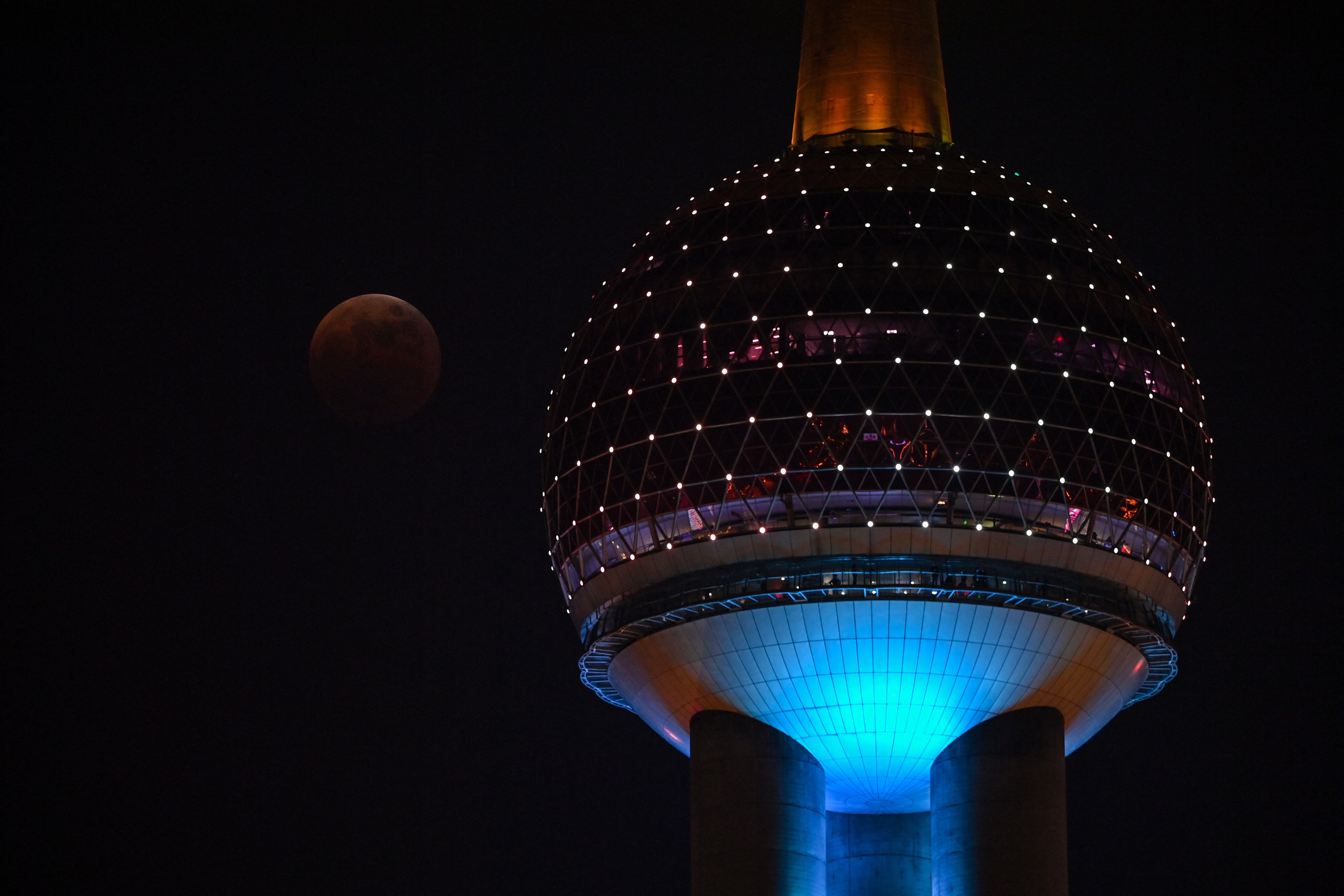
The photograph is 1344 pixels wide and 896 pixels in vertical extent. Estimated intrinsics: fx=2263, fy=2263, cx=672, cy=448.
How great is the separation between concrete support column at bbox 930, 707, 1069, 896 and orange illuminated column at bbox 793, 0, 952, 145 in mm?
18968

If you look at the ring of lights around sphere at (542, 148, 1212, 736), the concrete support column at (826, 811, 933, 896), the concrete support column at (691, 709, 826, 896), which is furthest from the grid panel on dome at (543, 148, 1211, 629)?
the concrete support column at (826, 811, 933, 896)

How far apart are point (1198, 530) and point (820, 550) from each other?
12.2 meters

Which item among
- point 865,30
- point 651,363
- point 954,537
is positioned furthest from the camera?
point 865,30

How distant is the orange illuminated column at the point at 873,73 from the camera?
228 ft

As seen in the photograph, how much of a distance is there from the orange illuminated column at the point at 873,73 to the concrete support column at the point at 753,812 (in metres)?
19.5

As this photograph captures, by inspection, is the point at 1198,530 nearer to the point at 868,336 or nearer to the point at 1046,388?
the point at 1046,388

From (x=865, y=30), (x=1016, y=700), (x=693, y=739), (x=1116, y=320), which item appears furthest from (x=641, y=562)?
(x=865, y=30)

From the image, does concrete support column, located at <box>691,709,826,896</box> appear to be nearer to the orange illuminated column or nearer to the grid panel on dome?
the grid panel on dome

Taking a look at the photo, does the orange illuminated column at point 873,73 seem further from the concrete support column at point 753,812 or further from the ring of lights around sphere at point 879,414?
the concrete support column at point 753,812

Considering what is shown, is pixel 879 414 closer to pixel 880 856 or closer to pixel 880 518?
pixel 880 518

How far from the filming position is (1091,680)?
2399 inches

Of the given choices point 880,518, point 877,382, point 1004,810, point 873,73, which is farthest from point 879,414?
point 873,73

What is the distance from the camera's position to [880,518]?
58344mm

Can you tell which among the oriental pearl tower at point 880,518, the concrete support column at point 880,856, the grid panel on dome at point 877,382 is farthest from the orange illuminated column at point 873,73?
the concrete support column at point 880,856
